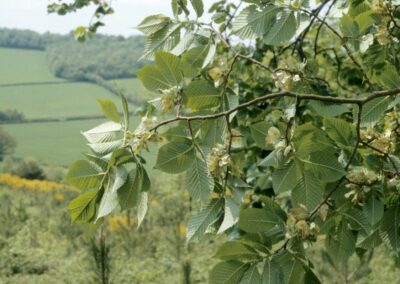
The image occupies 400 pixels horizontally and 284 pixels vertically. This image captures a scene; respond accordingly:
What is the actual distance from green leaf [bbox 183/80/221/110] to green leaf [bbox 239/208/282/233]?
203mm

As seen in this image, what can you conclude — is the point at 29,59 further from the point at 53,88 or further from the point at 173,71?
the point at 173,71

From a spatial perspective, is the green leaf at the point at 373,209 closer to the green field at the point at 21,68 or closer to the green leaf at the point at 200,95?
the green leaf at the point at 200,95

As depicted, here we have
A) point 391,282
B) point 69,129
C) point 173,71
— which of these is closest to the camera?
point 173,71

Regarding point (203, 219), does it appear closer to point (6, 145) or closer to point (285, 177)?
point (285, 177)

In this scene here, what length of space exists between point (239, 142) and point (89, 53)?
51205mm

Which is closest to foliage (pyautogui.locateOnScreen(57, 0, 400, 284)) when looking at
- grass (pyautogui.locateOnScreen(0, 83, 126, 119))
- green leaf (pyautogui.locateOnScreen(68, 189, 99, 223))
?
green leaf (pyautogui.locateOnScreen(68, 189, 99, 223))

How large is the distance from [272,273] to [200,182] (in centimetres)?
18

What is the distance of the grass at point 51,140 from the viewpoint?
108 ft

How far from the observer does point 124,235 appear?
32.8 feet

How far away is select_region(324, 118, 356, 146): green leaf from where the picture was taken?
101 cm

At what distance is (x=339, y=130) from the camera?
1.01 metres

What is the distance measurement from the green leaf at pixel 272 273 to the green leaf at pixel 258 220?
0.06 metres

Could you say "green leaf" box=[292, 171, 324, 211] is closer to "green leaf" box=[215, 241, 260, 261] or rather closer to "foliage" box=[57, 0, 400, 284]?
"foliage" box=[57, 0, 400, 284]

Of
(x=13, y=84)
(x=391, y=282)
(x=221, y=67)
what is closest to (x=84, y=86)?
(x=13, y=84)
